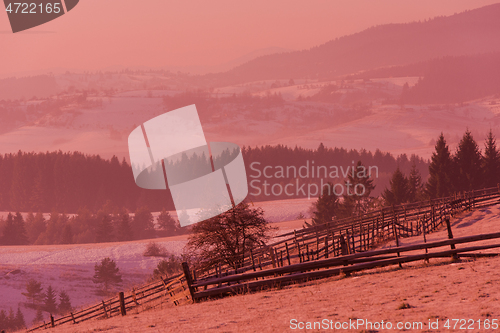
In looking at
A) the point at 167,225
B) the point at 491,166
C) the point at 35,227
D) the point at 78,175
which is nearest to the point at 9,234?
the point at 35,227

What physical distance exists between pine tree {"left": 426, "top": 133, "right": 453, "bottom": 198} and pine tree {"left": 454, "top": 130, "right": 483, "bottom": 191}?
125 cm

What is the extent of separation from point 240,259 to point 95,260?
192 ft

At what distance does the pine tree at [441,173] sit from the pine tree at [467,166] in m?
1.25

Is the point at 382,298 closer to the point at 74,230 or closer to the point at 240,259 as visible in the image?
the point at 240,259

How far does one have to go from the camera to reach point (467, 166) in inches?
2820

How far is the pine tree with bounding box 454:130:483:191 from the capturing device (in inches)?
2771

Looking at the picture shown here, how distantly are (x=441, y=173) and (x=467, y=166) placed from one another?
13.7ft

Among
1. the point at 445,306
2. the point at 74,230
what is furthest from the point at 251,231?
the point at 74,230

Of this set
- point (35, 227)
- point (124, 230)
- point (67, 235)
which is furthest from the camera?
point (35, 227)

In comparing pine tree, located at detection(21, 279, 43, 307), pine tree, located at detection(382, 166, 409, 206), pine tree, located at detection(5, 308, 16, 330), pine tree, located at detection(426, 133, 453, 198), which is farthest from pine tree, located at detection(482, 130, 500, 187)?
pine tree, located at detection(5, 308, 16, 330)

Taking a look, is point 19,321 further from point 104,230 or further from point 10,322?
point 104,230

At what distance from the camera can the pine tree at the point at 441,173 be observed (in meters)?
71.4

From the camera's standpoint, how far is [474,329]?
8.58 m

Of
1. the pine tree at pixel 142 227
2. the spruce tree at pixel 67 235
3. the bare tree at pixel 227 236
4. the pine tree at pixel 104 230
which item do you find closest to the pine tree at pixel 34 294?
the bare tree at pixel 227 236
